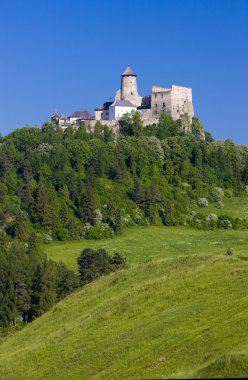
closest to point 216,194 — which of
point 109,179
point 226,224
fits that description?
point 226,224

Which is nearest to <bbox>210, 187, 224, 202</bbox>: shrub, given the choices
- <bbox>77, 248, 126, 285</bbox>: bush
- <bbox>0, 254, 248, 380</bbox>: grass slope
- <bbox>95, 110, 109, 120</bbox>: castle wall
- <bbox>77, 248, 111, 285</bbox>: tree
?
<bbox>95, 110, 109, 120</bbox>: castle wall

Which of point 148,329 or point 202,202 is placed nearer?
point 148,329

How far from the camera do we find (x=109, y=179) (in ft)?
488

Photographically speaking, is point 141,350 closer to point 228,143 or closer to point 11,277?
point 11,277

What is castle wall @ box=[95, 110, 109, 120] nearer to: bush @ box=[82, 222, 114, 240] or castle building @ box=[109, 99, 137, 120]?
castle building @ box=[109, 99, 137, 120]

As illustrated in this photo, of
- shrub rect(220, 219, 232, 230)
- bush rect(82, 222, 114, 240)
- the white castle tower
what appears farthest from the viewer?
the white castle tower

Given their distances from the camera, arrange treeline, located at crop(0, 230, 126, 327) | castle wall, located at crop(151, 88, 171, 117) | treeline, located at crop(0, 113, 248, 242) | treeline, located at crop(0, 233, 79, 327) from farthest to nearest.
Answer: castle wall, located at crop(151, 88, 171, 117)
treeline, located at crop(0, 113, 248, 242)
treeline, located at crop(0, 230, 126, 327)
treeline, located at crop(0, 233, 79, 327)

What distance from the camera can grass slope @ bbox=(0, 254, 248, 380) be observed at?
37.6 meters

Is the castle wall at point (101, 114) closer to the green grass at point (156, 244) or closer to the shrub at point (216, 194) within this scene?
the shrub at point (216, 194)

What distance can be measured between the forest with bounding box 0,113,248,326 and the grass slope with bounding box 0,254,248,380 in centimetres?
5376

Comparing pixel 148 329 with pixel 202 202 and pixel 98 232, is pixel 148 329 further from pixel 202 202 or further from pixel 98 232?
pixel 202 202

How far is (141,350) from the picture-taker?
42.0 m

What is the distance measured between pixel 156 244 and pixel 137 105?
167ft

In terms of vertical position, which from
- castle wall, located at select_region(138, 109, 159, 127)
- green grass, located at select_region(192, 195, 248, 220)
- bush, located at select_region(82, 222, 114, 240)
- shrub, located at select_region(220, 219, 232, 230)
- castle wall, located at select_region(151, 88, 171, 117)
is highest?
castle wall, located at select_region(151, 88, 171, 117)
